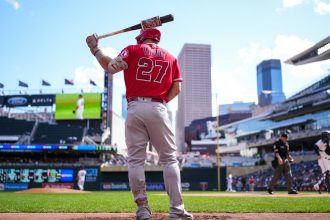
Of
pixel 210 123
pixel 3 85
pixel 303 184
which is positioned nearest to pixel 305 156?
pixel 303 184

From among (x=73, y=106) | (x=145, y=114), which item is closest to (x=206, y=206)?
(x=145, y=114)

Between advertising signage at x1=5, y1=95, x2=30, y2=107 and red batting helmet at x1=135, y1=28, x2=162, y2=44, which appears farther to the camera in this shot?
advertising signage at x1=5, y1=95, x2=30, y2=107

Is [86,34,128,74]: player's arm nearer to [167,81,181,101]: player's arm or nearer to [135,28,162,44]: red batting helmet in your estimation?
[135,28,162,44]: red batting helmet

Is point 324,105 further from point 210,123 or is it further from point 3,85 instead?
point 210,123

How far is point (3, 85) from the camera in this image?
5581cm

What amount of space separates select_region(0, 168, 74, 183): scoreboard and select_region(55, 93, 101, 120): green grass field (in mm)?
13469

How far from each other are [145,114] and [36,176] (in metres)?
38.5

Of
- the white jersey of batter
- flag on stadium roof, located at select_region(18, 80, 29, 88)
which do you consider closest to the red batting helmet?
the white jersey of batter

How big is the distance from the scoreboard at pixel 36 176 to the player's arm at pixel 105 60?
1452 inches

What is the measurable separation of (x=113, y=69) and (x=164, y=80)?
2.16ft

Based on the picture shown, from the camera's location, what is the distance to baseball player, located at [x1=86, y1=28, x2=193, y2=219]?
444 cm

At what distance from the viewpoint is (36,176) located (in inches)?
1561

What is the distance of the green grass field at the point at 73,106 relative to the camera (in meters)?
51.8

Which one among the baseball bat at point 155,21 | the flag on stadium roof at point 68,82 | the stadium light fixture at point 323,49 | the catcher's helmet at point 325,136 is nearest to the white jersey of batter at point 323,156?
the catcher's helmet at point 325,136
